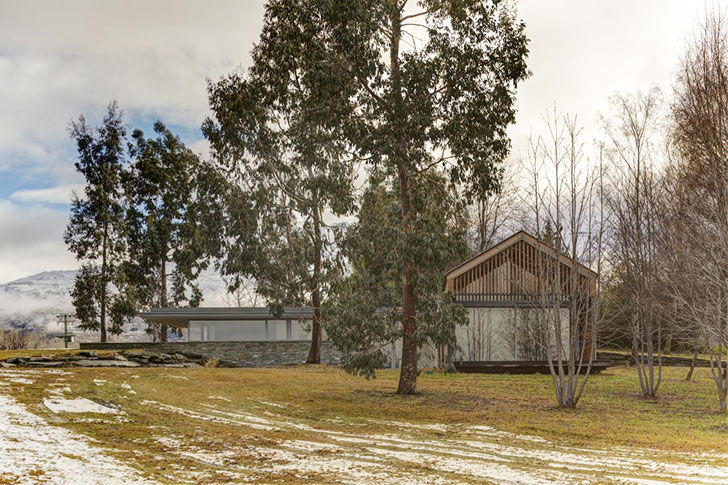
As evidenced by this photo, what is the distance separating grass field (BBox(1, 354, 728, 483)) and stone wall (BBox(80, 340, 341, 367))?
384 inches

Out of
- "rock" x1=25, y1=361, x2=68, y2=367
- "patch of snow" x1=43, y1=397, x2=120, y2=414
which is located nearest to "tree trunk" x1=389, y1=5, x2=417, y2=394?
"patch of snow" x1=43, y1=397, x2=120, y2=414

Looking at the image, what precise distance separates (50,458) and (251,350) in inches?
865

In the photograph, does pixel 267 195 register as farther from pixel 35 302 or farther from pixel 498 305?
pixel 35 302

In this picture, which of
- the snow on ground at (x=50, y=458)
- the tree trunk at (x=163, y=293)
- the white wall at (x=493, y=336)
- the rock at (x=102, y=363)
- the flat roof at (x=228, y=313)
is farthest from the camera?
the tree trunk at (x=163, y=293)

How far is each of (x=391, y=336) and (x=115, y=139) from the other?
79.0 feet

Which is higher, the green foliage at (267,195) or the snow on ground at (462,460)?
the green foliage at (267,195)

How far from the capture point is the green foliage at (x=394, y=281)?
51.4 feet

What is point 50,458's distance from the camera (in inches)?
299

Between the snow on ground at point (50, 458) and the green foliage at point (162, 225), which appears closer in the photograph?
the snow on ground at point (50, 458)

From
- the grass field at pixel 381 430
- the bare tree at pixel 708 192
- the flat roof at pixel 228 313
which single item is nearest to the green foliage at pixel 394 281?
the grass field at pixel 381 430

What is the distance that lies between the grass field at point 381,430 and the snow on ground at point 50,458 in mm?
264

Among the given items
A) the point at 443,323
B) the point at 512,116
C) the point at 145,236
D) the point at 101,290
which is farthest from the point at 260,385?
the point at 145,236

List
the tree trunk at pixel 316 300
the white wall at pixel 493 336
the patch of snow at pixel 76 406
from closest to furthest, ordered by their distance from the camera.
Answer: the patch of snow at pixel 76 406 → the white wall at pixel 493 336 → the tree trunk at pixel 316 300

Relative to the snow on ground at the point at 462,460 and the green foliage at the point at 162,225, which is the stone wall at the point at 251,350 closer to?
the green foliage at the point at 162,225
